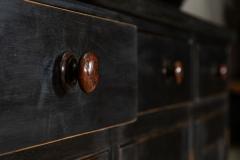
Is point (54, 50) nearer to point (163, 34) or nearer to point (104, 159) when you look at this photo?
point (104, 159)

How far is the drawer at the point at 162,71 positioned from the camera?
1.83 ft

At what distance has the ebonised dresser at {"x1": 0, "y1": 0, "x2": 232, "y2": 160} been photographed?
0.31 m

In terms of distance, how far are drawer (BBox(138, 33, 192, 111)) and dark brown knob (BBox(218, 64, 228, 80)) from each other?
0.67ft

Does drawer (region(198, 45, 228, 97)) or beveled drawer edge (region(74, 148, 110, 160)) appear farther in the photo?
drawer (region(198, 45, 228, 97))

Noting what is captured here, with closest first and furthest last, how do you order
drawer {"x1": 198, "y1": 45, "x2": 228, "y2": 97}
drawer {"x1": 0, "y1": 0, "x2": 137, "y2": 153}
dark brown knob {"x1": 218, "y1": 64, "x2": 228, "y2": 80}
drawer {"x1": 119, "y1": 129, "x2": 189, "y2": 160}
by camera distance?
drawer {"x1": 0, "y1": 0, "x2": 137, "y2": 153}
drawer {"x1": 119, "y1": 129, "x2": 189, "y2": 160}
drawer {"x1": 198, "y1": 45, "x2": 228, "y2": 97}
dark brown knob {"x1": 218, "y1": 64, "x2": 228, "y2": 80}

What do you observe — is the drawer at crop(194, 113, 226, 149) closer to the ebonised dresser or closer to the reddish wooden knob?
the ebonised dresser

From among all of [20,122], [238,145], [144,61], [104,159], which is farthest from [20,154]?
[238,145]

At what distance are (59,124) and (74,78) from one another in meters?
0.05

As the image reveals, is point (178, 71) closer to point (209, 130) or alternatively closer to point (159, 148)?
point (159, 148)

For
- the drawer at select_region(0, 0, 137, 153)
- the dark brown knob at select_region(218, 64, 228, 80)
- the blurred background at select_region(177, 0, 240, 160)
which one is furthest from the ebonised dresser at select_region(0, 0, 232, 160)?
the blurred background at select_region(177, 0, 240, 160)

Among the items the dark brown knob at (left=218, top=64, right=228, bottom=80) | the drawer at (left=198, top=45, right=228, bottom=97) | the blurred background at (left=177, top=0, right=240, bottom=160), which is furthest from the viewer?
the blurred background at (left=177, top=0, right=240, bottom=160)

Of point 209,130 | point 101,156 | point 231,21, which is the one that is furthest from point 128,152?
point 231,21

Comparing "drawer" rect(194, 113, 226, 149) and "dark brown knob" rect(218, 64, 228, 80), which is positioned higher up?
"dark brown knob" rect(218, 64, 228, 80)

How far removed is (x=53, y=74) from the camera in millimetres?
354
